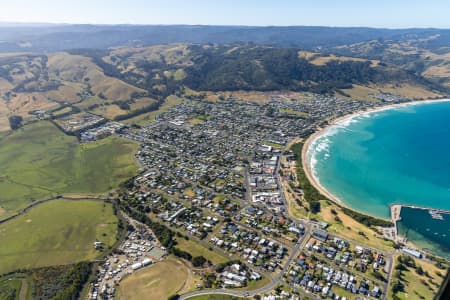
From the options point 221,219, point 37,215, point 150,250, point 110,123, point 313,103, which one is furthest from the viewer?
point 313,103

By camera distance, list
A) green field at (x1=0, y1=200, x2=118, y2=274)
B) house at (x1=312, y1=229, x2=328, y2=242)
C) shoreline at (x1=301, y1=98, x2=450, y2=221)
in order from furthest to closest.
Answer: shoreline at (x1=301, y1=98, x2=450, y2=221) < house at (x1=312, y1=229, x2=328, y2=242) < green field at (x1=0, y1=200, x2=118, y2=274)

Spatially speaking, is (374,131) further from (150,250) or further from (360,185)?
(150,250)

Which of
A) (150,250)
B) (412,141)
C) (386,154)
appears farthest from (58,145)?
(412,141)

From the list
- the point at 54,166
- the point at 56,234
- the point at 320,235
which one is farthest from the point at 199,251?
the point at 54,166

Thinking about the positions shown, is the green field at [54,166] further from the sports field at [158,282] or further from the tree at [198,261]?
the tree at [198,261]

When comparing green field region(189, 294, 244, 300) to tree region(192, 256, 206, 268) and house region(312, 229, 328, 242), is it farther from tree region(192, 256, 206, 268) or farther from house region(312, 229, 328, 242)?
house region(312, 229, 328, 242)

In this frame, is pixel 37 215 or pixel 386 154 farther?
pixel 386 154

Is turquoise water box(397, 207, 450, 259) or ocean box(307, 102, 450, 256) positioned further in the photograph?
ocean box(307, 102, 450, 256)

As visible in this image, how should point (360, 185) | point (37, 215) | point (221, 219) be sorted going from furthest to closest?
point (360, 185), point (37, 215), point (221, 219)

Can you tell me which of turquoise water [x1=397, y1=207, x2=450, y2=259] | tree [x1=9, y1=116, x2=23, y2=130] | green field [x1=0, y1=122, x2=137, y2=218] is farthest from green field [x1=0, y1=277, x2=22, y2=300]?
tree [x1=9, y1=116, x2=23, y2=130]
